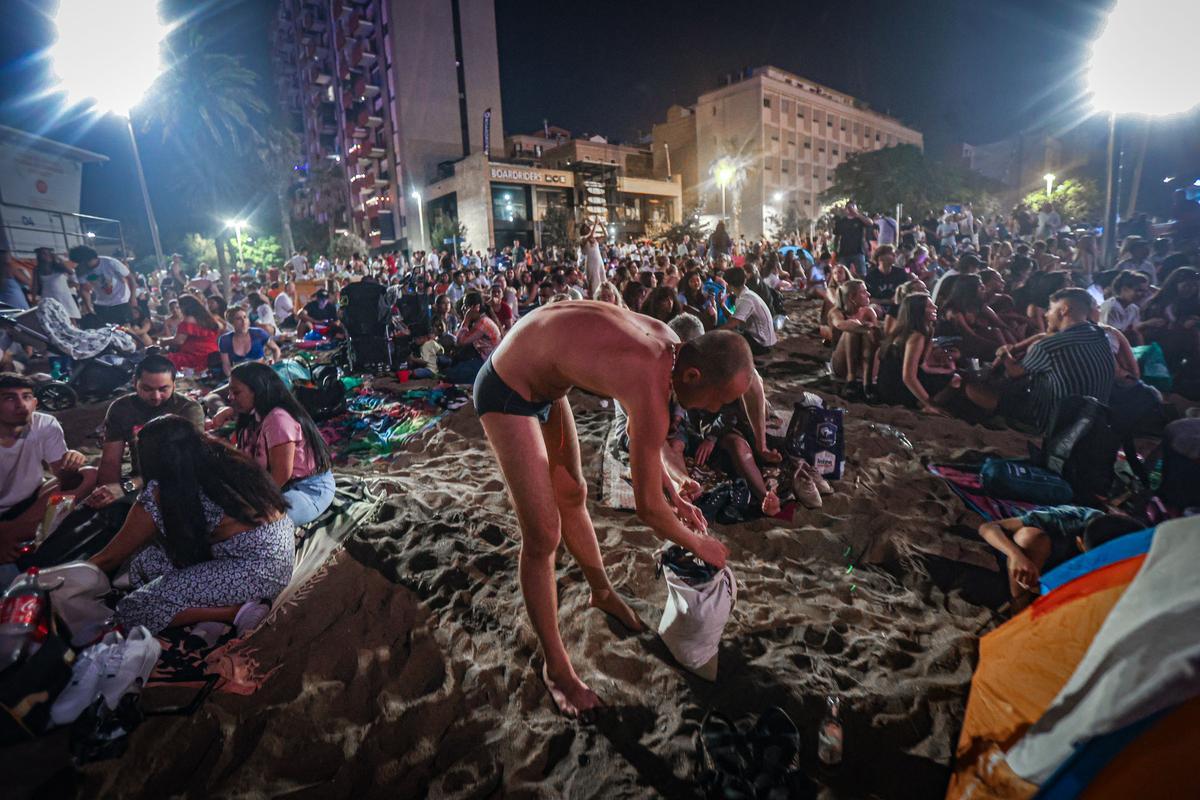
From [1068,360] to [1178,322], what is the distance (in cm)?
324

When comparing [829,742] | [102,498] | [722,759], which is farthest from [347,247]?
[829,742]

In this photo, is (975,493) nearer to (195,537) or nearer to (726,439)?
(726,439)

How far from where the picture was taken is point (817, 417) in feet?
15.0

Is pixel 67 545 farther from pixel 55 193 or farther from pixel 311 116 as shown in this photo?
pixel 311 116

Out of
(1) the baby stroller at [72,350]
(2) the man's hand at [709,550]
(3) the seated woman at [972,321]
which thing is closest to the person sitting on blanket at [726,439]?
(2) the man's hand at [709,550]

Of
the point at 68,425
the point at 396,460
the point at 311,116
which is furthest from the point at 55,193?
the point at 311,116

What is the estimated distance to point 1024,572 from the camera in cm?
279

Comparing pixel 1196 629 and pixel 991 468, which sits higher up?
pixel 1196 629

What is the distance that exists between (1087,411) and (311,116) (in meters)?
69.1

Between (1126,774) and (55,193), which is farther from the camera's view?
(55,193)

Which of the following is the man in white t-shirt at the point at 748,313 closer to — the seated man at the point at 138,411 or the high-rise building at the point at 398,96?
the seated man at the point at 138,411

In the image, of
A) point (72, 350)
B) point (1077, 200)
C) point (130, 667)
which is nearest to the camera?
point (130, 667)

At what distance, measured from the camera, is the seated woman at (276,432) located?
363 centimetres

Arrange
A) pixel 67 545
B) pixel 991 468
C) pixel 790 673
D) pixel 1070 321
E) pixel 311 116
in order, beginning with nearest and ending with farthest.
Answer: pixel 790 673 → pixel 67 545 → pixel 991 468 → pixel 1070 321 → pixel 311 116
